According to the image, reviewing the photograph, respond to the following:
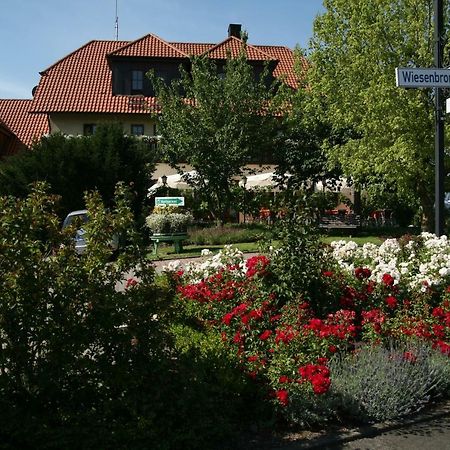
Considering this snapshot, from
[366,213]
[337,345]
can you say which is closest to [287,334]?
[337,345]

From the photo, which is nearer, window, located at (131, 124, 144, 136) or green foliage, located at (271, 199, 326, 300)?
green foliage, located at (271, 199, 326, 300)

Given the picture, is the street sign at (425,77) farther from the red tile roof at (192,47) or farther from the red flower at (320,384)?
the red tile roof at (192,47)

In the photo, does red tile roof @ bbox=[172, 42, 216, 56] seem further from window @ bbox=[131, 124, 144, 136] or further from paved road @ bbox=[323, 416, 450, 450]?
paved road @ bbox=[323, 416, 450, 450]

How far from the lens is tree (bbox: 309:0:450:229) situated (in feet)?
54.8

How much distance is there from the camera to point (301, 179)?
86.3ft

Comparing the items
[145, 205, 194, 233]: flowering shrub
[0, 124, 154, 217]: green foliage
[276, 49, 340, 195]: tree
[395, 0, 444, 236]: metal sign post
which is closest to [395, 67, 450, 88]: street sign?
[395, 0, 444, 236]: metal sign post

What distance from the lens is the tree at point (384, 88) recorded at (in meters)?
16.7

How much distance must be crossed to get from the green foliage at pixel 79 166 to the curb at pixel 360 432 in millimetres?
18065

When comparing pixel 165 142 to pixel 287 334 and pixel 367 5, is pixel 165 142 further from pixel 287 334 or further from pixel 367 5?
pixel 287 334

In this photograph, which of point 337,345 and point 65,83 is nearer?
point 337,345

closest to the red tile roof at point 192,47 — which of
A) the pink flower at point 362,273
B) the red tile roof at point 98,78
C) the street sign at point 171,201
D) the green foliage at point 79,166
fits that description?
the red tile roof at point 98,78

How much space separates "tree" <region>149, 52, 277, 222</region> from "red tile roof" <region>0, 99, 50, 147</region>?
46.6ft

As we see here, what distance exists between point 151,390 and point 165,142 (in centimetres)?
2176

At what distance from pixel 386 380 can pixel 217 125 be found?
65.9 ft
